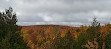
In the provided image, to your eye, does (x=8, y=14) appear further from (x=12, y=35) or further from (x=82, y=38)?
(x=82, y=38)

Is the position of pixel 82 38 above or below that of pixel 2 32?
below

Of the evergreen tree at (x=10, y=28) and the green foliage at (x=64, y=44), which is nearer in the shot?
the evergreen tree at (x=10, y=28)

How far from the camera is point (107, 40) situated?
139ft

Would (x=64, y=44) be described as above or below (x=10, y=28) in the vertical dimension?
below

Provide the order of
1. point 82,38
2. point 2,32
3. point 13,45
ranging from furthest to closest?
point 82,38
point 2,32
point 13,45

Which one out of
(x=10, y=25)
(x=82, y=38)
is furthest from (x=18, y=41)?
(x=82, y=38)

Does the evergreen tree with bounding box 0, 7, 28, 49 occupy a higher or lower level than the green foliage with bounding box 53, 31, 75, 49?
higher

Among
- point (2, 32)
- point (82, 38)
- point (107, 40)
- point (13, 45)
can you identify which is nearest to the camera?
point (13, 45)

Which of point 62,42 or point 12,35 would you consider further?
point 62,42

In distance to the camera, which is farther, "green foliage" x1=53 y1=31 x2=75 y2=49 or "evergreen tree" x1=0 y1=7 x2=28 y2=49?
"green foliage" x1=53 y1=31 x2=75 y2=49

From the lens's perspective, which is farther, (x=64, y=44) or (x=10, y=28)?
(x=64, y=44)

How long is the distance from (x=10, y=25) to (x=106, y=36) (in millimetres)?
31740

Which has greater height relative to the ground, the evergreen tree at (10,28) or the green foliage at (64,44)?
the evergreen tree at (10,28)

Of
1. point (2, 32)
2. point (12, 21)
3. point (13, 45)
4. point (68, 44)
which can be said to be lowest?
point (68, 44)
